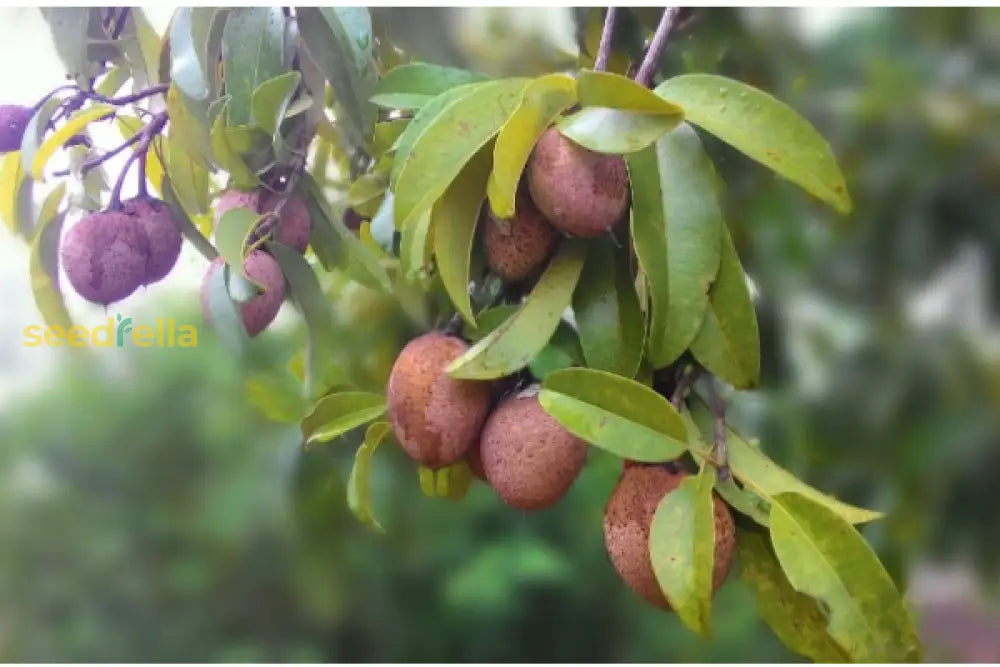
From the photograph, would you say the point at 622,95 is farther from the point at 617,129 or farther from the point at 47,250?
the point at 47,250

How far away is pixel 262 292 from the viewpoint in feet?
1.15

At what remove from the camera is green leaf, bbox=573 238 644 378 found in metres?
0.29

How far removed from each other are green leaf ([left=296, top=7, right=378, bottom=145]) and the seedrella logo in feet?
0.64

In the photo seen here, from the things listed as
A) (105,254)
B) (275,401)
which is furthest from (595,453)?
(105,254)

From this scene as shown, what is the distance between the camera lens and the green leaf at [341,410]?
35 centimetres

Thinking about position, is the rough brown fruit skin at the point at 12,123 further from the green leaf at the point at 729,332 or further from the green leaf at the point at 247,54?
the green leaf at the point at 729,332

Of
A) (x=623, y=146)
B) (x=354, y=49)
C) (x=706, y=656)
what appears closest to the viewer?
(x=623, y=146)

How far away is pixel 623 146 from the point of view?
24 cm

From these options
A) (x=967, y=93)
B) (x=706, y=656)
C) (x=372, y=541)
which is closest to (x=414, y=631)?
(x=372, y=541)

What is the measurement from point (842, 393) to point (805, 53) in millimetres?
192

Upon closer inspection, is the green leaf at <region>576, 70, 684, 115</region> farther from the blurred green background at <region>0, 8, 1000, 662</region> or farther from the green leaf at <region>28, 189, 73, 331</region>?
the green leaf at <region>28, 189, 73, 331</region>

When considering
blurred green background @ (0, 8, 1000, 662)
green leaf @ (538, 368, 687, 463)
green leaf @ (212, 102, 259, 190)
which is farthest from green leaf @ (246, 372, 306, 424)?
green leaf @ (538, 368, 687, 463)

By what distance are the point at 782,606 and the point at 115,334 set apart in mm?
380

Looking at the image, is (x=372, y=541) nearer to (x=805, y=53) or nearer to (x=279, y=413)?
(x=279, y=413)
